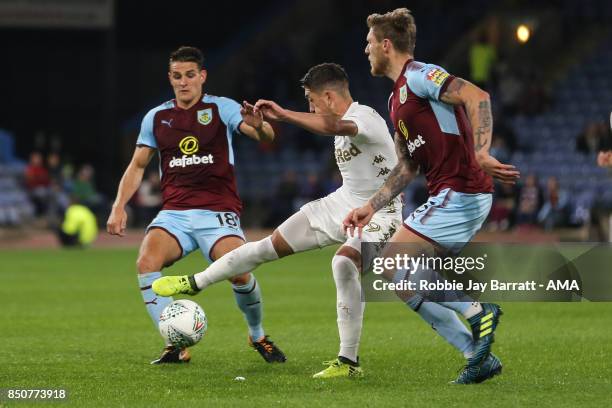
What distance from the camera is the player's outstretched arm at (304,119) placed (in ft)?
24.8

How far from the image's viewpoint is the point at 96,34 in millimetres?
35312

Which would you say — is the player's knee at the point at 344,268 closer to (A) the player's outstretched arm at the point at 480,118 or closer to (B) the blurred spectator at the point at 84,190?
(A) the player's outstretched arm at the point at 480,118

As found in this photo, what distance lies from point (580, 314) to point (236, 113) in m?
5.29

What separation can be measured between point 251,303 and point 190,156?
1.21 meters

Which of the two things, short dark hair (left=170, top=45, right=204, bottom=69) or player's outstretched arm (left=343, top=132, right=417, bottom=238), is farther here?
short dark hair (left=170, top=45, right=204, bottom=69)

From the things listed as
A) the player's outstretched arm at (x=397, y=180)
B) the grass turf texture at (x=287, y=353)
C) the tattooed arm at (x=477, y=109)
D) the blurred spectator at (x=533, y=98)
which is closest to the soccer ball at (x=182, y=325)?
the grass turf texture at (x=287, y=353)

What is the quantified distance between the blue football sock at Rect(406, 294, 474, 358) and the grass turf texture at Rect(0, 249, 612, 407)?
0.29 metres

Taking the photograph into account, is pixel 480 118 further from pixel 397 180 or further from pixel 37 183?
pixel 37 183

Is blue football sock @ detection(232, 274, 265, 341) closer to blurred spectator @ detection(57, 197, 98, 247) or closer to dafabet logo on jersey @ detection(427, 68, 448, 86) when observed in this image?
dafabet logo on jersey @ detection(427, 68, 448, 86)

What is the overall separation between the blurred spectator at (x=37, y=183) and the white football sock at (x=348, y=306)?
20867mm

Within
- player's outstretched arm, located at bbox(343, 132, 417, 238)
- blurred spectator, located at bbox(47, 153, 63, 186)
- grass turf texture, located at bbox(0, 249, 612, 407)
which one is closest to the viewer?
grass turf texture, located at bbox(0, 249, 612, 407)

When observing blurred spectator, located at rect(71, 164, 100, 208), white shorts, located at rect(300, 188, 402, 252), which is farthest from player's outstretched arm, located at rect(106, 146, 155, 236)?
blurred spectator, located at rect(71, 164, 100, 208)

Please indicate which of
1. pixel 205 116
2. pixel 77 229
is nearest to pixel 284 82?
pixel 77 229

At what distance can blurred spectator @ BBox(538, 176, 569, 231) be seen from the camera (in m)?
26.2
